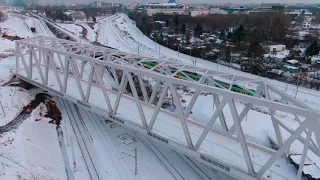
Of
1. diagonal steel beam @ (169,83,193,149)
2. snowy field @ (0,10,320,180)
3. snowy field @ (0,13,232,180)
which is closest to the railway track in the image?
snowy field @ (0,10,320,180)

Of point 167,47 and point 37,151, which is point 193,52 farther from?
point 37,151

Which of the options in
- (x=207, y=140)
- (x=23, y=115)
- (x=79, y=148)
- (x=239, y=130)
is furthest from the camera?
(x=23, y=115)

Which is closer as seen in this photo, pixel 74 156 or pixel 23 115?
pixel 74 156

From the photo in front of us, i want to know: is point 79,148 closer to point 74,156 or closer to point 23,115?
point 74,156

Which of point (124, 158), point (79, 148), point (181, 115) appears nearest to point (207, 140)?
point (181, 115)

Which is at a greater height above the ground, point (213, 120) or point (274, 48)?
point (274, 48)

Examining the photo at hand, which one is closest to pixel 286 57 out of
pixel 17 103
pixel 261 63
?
pixel 261 63

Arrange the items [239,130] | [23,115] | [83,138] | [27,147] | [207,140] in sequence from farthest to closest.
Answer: [23,115]
[83,138]
[27,147]
[207,140]
[239,130]

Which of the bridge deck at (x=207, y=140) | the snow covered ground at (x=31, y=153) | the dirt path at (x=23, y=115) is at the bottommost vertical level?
the snow covered ground at (x=31, y=153)

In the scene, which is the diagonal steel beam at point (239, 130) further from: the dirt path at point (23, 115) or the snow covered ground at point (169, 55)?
the dirt path at point (23, 115)

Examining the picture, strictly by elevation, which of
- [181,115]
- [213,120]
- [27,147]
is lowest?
[27,147]

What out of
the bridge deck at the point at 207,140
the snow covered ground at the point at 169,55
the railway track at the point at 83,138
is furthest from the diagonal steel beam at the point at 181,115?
the snow covered ground at the point at 169,55
